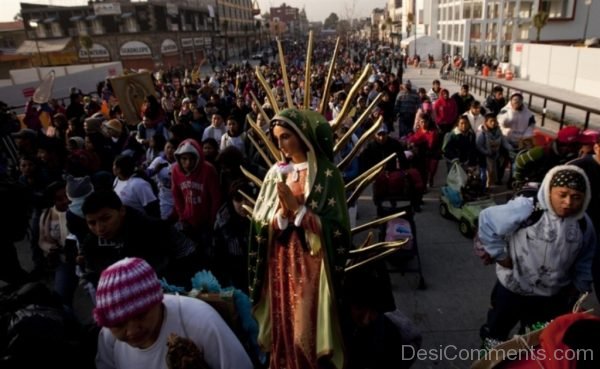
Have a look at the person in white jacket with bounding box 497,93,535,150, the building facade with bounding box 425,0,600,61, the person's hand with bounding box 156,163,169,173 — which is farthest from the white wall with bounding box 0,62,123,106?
the building facade with bounding box 425,0,600,61

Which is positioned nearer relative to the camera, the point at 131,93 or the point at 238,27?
the point at 131,93

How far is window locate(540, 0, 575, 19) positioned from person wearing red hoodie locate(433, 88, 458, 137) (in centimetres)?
3812

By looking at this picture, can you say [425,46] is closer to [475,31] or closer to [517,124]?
[475,31]

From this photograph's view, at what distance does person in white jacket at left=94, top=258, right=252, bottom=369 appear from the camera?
64.5 inches

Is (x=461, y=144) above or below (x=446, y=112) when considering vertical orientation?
below

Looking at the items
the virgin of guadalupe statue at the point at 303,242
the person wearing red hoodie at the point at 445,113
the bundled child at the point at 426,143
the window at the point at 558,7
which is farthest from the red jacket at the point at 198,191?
the window at the point at 558,7

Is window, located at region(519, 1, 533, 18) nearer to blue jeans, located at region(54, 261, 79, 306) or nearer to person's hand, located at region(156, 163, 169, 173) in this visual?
person's hand, located at region(156, 163, 169, 173)

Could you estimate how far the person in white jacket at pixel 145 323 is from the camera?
64.5 inches

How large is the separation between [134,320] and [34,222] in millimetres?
3142

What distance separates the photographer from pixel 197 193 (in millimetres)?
4043

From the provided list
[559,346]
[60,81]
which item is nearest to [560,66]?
[559,346]

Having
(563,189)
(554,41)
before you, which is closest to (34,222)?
(563,189)

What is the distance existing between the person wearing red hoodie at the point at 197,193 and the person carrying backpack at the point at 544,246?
8.32 feet

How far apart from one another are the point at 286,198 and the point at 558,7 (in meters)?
47.4
